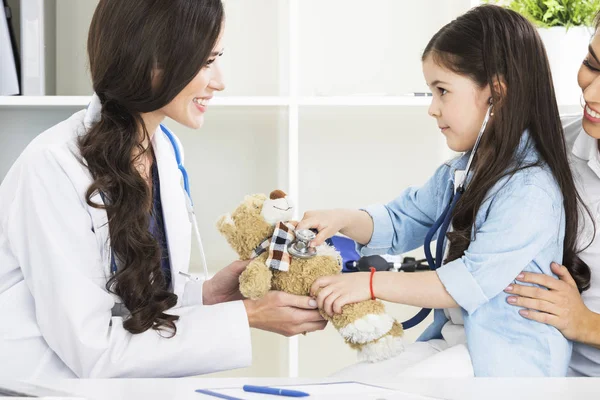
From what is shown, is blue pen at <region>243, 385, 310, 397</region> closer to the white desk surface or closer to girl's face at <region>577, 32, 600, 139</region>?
the white desk surface

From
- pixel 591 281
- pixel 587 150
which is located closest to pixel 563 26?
pixel 587 150

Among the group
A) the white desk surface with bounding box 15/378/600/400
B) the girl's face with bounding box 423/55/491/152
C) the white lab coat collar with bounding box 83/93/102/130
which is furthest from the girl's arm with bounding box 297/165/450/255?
the white desk surface with bounding box 15/378/600/400

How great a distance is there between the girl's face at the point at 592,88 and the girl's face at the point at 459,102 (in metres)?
0.19

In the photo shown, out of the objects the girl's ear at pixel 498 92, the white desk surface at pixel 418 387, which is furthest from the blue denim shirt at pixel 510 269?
the white desk surface at pixel 418 387

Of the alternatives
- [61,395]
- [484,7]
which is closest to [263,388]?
[61,395]

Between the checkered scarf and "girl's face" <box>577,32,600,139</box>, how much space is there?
2.03ft

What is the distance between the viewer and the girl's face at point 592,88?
1380 mm

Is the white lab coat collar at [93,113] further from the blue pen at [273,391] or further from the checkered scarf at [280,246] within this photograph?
the blue pen at [273,391]

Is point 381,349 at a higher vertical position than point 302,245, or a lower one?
lower

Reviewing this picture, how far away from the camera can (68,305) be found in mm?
1139

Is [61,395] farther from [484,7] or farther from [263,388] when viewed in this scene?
[484,7]

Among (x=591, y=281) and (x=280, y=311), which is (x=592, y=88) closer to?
(x=591, y=281)

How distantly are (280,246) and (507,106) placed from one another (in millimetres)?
519

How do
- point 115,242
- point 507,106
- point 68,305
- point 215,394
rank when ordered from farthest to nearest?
point 507,106
point 115,242
point 68,305
point 215,394
